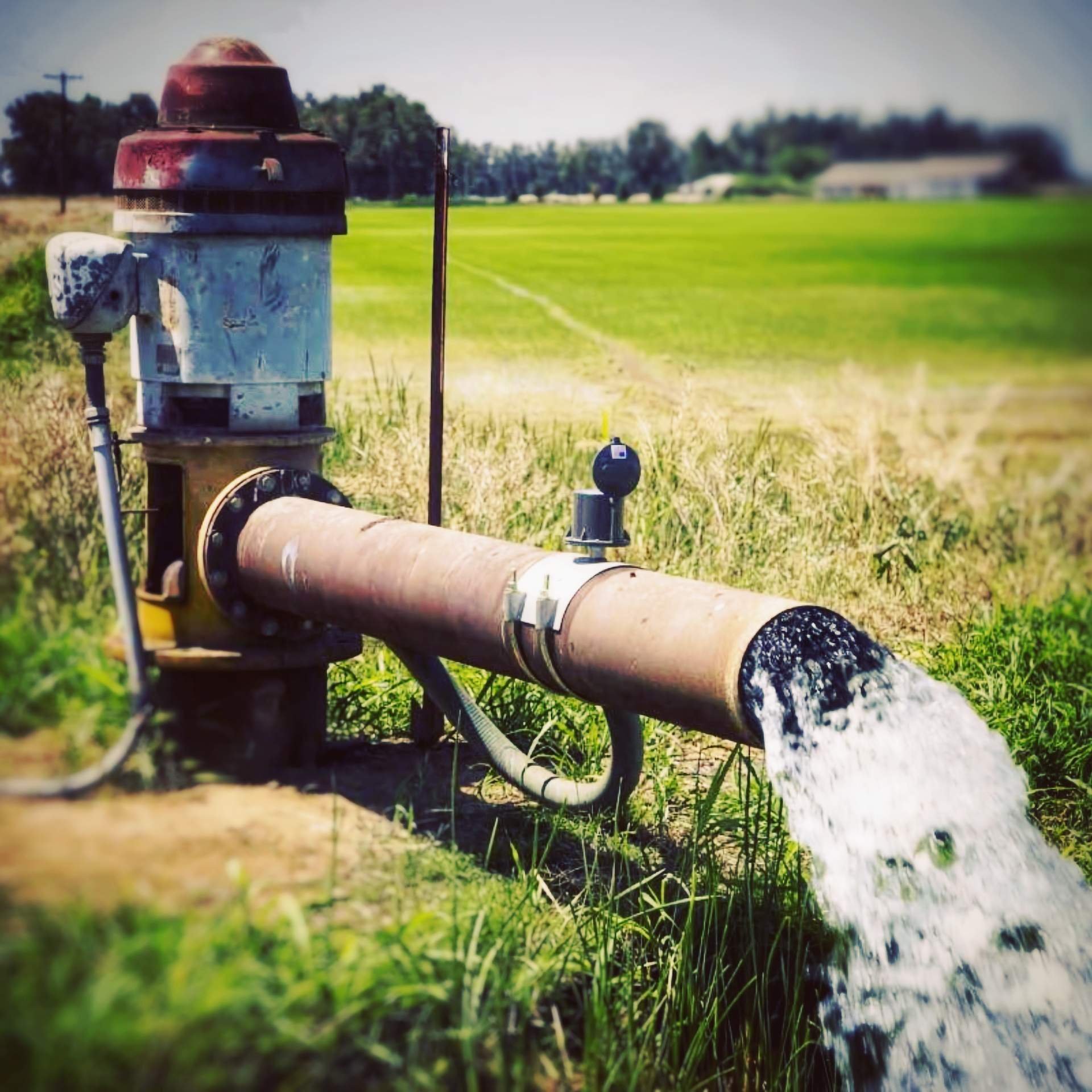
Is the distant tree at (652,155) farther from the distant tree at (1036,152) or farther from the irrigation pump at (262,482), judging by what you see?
the distant tree at (1036,152)

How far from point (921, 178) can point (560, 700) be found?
276 cm

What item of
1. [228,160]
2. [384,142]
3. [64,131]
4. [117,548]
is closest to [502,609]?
[117,548]

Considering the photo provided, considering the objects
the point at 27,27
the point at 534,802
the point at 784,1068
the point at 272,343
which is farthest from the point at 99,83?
the point at 784,1068

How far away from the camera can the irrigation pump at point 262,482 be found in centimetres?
264

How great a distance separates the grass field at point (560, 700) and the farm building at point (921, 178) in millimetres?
50

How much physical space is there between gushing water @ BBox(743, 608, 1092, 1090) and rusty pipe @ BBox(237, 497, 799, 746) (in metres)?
0.32

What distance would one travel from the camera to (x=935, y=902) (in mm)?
2787

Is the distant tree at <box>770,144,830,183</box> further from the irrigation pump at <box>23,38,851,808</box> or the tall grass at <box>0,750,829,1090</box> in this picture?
the irrigation pump at <box>23,38,851,808</box>

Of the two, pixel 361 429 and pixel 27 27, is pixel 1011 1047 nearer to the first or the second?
pixel 27 27

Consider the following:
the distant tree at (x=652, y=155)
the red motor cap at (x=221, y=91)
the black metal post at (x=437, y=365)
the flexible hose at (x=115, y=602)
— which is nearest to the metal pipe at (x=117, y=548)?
the flexible hose at (x=115, y=602)

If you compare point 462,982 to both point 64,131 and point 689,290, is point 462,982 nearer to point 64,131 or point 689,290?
point 64,131

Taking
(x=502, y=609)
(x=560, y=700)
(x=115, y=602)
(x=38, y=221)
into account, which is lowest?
(x=560, y=700)

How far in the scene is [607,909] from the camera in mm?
2811

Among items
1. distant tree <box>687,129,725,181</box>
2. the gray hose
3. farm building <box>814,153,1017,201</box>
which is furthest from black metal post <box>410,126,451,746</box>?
farm building <box>814,153,1017,201</box>
